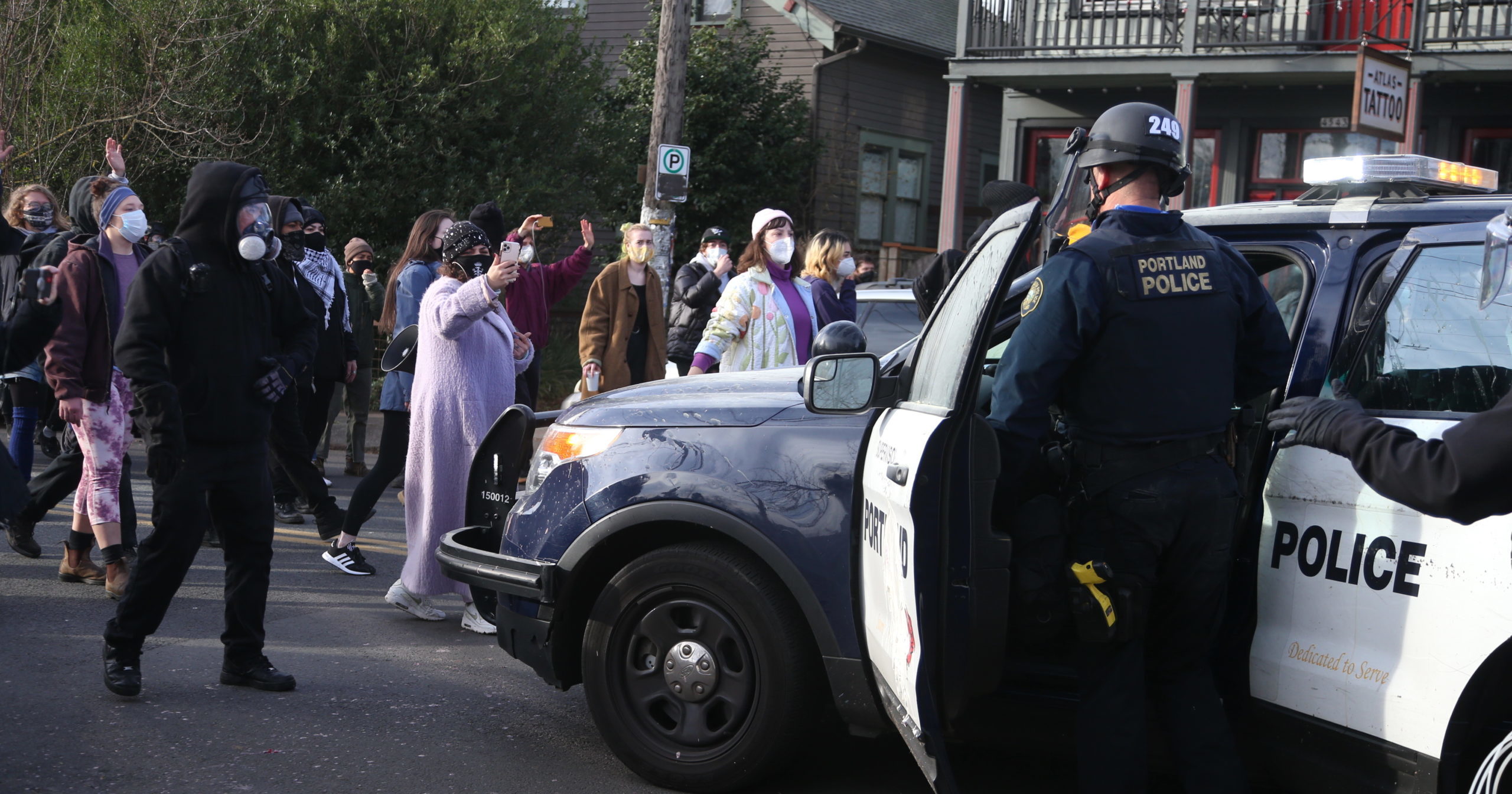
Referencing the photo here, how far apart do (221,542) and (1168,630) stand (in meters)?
A: 3.32

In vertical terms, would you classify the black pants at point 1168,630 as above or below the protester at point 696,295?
below

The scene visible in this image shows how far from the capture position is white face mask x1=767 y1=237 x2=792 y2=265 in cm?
742

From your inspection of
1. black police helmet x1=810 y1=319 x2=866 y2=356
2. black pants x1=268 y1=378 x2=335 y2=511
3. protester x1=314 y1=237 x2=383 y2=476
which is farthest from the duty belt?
protester x1=314 y1=237 x2=383 y2=476

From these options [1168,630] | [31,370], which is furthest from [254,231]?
[1168,630]

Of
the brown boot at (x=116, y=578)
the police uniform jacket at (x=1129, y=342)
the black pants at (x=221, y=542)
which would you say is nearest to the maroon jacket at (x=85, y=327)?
the brown boot at (x=116, y=578)

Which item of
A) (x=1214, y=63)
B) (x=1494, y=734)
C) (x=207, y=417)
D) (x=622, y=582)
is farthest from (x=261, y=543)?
(x=1214, y=63)

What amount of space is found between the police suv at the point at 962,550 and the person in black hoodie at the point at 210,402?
1.00m

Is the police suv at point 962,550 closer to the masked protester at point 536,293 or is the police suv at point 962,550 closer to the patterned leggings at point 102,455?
the patterned leggings at point 102,455

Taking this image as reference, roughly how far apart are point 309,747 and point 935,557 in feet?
7.81

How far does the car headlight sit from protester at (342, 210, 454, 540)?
8.41 feet

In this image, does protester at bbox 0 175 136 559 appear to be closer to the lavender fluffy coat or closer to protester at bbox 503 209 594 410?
the lavender fluffy coat

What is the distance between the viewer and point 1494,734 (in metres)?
3.08

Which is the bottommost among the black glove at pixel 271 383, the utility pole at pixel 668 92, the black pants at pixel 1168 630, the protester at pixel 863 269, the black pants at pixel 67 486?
the black pants at pixel 67 486

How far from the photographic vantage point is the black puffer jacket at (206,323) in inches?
183
